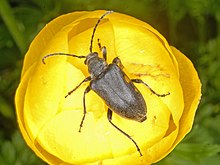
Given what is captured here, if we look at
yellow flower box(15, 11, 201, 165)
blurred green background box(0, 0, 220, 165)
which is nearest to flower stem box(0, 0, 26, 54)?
blurred green background box(0, 0, 220, 165)

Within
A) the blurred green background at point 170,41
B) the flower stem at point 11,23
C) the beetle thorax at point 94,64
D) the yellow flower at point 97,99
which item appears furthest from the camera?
the flower stem at point 11,23

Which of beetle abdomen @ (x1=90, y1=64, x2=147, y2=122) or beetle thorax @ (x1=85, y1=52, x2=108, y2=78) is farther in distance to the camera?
beetle thorax @ (x1=85, y1=52, x2=108, y2=78)

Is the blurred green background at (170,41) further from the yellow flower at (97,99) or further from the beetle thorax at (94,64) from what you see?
the beetle thorax at (94,64)

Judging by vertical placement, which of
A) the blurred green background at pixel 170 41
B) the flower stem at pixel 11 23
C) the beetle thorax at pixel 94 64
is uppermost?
the beetle thorax at pixel 94 64

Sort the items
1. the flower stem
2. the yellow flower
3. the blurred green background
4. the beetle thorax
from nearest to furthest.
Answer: the yellow flower, the beetle thorax, the blurred green background, the flower stem

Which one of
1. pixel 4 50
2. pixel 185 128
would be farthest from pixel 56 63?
pixel 4 50

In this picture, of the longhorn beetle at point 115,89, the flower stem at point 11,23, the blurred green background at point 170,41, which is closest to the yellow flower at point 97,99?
the longhorn beetle at point 115,89

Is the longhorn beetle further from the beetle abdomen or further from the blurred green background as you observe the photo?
the blurred green background
